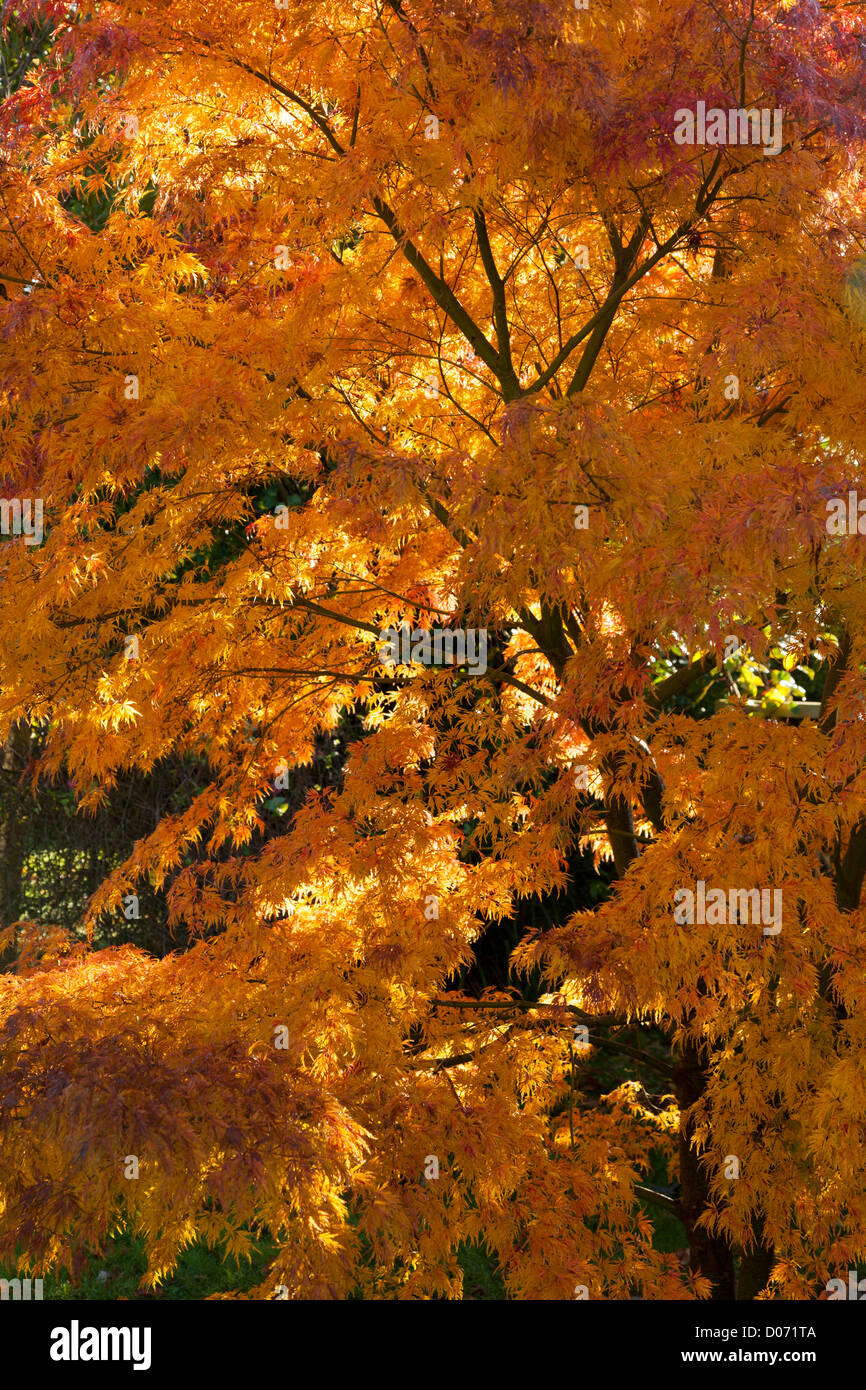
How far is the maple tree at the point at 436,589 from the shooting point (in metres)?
3.07

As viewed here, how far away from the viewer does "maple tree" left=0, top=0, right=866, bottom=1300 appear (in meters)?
3.07

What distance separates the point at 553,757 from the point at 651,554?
3.41 feet

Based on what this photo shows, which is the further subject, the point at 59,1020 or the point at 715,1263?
the point at 715,1263

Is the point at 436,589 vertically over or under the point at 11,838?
over

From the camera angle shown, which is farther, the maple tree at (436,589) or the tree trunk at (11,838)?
the tree trunk at (11,838)

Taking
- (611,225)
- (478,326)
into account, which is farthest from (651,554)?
(478,326)

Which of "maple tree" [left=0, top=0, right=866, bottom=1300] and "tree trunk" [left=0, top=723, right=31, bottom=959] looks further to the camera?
"tree trunk" [left=0, top=723, right=31, bottom=959]

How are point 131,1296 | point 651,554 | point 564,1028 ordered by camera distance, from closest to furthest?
1. point 651,554
2. point 564,1028
3. point 131,1296

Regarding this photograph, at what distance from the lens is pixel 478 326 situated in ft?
14.6

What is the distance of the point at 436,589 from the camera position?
14.8ft

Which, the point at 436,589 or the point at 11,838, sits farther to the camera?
the point at 11,838
